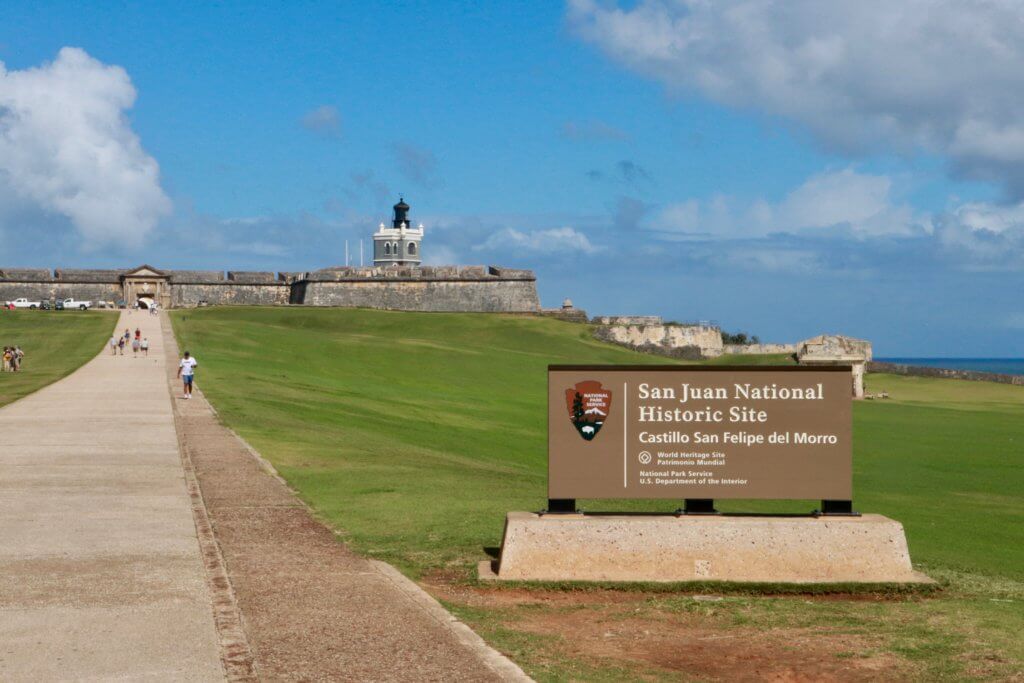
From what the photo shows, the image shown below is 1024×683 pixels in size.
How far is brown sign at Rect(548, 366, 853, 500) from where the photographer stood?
34.6 ft

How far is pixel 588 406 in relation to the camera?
1057 centimetres

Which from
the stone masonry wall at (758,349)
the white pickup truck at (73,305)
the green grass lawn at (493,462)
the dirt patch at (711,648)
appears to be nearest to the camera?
the dirt patch at (711,648)

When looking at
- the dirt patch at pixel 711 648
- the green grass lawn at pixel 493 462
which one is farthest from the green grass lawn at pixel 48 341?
the dirt patch at pixel 711 648

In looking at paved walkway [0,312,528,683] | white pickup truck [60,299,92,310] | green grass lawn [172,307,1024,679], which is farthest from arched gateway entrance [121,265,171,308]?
paved walkway [0,312,528,683]

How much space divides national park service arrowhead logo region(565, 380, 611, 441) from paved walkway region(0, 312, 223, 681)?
3.36 m

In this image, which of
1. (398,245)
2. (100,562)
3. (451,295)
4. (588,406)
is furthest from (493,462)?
A: (398,245)

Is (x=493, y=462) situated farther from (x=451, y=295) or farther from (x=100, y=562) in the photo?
(x=451, y=295)

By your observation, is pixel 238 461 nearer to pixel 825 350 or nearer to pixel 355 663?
pixel 355 663

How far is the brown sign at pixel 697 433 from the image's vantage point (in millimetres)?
10539

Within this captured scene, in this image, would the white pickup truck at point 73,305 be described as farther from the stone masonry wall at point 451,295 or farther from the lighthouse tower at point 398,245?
the lighthouse tower at point 398,245

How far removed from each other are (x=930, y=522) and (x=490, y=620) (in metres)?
9.18

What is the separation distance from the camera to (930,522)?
16.1 m

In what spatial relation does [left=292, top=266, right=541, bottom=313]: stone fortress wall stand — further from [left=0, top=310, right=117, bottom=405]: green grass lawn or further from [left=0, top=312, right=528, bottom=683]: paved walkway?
[left=0, top=312, right=528, bottom=683]: paved walkway

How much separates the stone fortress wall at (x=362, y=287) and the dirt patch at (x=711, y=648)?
276 feet
